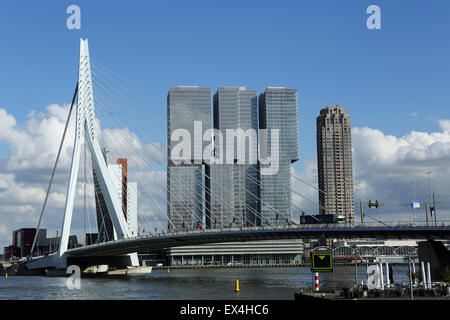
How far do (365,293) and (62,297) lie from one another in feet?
90.2

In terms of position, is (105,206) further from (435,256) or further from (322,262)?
(322,262)

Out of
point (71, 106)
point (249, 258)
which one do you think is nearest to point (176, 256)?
point (249, 258)

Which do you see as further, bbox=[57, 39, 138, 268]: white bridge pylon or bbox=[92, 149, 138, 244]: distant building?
bbox=[92, 149, 138, 244]: distant building

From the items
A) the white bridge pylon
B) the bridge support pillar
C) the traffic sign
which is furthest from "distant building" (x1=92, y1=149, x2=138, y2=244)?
the traffic sign

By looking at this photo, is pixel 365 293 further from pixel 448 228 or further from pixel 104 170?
pixel 104 170

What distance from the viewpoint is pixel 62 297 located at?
5319 cm

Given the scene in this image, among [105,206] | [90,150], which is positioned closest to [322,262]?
[90,150]

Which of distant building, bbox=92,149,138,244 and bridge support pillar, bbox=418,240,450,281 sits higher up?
distant building, bbox=92,149,138,244

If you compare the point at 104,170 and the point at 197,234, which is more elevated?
the point at 104,170

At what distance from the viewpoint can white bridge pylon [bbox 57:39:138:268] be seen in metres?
79.9

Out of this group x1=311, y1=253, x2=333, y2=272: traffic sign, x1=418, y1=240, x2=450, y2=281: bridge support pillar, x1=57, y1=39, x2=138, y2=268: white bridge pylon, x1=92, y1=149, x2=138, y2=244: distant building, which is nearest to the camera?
x1=311, y1=253, x2=333, y2=272: traffic sign

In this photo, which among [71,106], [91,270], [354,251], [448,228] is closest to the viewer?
[448,228]

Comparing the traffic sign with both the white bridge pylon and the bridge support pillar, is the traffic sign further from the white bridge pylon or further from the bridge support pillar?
the white bridge pylon

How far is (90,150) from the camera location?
81875 mm
